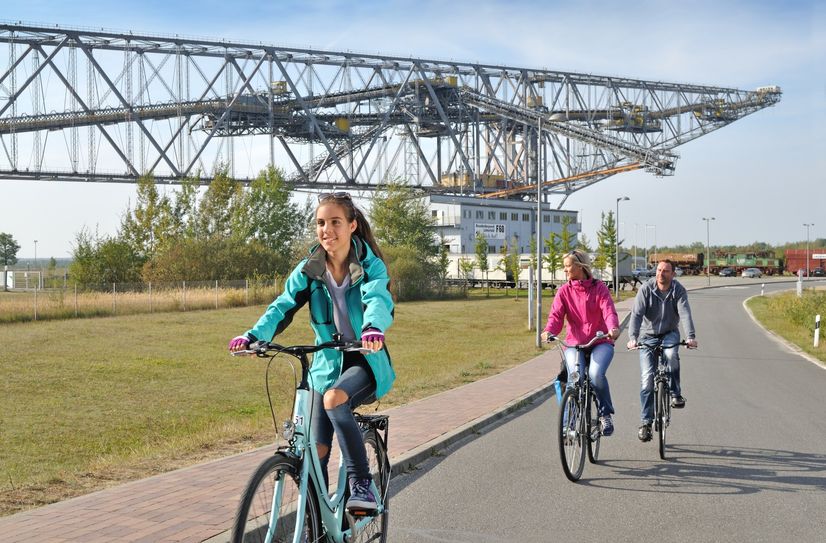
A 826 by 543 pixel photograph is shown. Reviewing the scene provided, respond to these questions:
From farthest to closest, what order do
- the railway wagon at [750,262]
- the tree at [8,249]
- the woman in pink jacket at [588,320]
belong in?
1. the tree at [8,249]
2. the railway wagon at [750,262]
3. the woman in pink jacket at [588,320]

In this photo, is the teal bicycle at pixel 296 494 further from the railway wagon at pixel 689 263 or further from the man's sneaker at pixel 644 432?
the railway wagon at pixel 689 263

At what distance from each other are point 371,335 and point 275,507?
855 millimetres

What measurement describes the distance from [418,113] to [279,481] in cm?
7718

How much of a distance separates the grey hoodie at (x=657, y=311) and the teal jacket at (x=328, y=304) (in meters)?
5.15

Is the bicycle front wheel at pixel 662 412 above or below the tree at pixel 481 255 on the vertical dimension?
below

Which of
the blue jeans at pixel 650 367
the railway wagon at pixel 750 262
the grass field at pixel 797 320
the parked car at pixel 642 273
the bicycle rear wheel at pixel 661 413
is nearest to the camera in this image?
the bicycle rear wheel at pixel 661 413

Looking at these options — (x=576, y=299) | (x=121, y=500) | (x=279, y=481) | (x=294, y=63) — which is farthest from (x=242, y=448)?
(x=294, y=63)

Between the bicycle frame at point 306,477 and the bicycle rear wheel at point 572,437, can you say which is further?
the bicycle rear wheel at point 572,437

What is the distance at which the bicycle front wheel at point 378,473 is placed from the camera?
519 centimetres

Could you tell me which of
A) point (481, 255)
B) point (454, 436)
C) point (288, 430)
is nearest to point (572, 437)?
point (454, 436)

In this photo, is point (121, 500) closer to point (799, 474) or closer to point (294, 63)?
point (799, 474)

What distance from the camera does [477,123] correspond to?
84688 mm

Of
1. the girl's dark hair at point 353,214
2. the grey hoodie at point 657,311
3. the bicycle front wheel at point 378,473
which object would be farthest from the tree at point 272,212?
the girl's dark hair at point 353,214

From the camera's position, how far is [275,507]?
4066 mm
